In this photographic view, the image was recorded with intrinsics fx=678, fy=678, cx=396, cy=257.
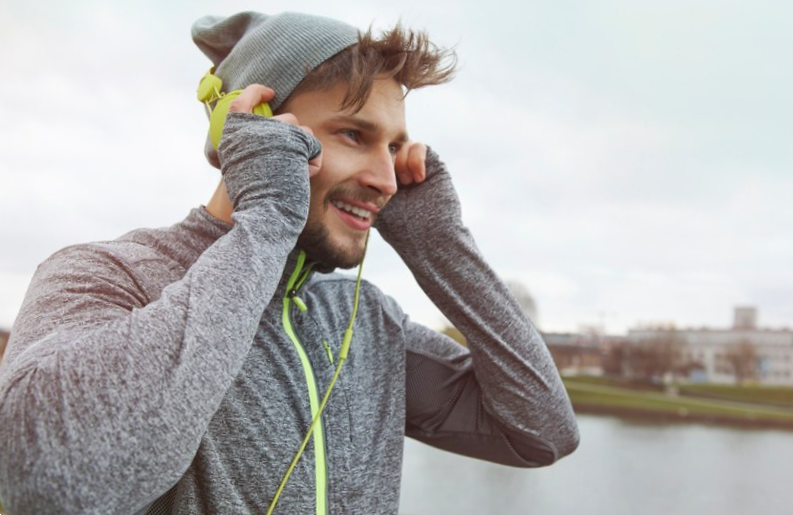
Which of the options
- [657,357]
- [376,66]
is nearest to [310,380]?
[376,66]

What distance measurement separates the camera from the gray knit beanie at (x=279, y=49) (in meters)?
1.61

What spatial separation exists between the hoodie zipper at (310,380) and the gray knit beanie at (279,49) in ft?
1.22

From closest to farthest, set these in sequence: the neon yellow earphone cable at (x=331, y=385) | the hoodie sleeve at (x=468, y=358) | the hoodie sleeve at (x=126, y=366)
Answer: the hoodie sleeve at (x=126, y=366) → the neon yellow earphone cable at (x=331, y=385) → the hoodie sleeve at (x=468, y=358)

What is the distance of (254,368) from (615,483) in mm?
22988

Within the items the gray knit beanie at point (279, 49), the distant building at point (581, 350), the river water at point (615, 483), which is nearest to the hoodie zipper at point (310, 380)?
the gray knit beanie at point (279, 49)

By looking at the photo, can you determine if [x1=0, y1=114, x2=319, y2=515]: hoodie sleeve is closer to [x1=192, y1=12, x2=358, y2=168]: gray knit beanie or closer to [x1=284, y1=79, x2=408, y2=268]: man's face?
[x1=284, y1=79, x2=408, y2=268]: man's face

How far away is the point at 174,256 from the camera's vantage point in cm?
143

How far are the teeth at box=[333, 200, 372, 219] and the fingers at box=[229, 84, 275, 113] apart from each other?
275 mm

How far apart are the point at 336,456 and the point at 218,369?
0.45 m

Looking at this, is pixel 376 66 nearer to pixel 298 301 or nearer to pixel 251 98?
pixel 251 98

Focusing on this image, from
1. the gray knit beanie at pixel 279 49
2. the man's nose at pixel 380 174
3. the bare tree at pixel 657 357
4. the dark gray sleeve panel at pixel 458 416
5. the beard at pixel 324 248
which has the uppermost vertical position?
the bare tree at pixel 657 357

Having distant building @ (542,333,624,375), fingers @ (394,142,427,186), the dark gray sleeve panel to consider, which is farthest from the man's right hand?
distant building @ (542,333,624,375)

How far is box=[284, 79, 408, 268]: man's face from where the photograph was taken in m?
1.53

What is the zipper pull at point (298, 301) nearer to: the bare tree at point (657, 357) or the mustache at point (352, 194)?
the mustache at point (352, 194)
